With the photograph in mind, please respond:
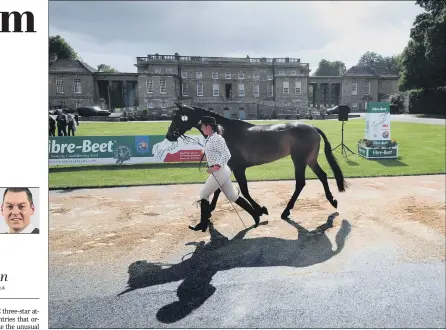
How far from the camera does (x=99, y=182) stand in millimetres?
10797

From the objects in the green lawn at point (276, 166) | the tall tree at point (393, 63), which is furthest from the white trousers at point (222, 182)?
the tall tree at point (393, 63)

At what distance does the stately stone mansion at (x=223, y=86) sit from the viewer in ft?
29.6

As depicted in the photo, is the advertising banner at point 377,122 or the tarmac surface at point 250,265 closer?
the tarmac surface at point 250,265

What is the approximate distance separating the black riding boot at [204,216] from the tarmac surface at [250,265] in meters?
0.18

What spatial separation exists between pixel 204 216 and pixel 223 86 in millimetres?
9863

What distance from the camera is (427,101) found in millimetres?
11047

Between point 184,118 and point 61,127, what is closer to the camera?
point 184,118

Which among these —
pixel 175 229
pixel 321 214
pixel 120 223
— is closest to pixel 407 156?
pixel 321 214

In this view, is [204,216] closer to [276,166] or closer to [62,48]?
[62,48]

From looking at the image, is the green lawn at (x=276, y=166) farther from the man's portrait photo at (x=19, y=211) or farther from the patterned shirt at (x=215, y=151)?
the man's portrait photo at (x=19, y=211)

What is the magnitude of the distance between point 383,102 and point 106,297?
1031 cm

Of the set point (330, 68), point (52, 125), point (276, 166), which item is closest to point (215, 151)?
point (330, 68)

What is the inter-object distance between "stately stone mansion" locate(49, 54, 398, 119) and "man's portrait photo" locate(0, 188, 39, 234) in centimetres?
407

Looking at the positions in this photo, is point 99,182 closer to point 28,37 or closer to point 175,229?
point 175,229
